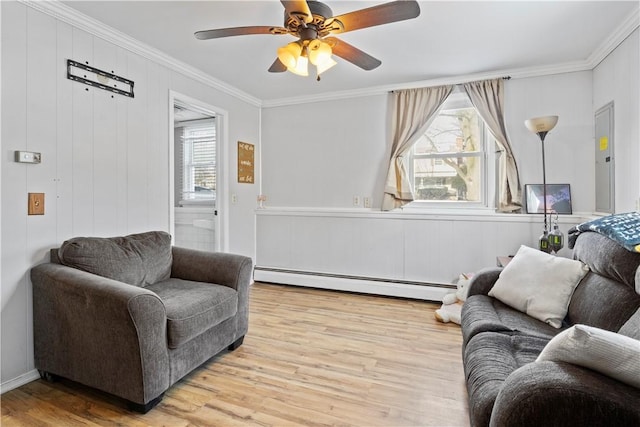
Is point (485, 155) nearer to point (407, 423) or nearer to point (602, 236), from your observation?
point (602, 236)

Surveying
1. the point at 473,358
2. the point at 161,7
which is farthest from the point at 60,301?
the point at 473,358

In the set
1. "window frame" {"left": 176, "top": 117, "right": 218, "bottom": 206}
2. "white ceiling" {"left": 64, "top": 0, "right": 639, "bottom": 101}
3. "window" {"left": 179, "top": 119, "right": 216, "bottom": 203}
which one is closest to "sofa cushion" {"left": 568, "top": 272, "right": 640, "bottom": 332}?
"white ceiling" {"left": 64, "top": 0, "right": 639, "bottom": 101}

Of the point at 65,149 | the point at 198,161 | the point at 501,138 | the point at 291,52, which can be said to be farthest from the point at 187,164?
the point at 501,138

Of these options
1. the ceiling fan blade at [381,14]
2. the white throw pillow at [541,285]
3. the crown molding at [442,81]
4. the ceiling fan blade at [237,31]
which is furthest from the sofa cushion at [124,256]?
the crown molding at [442,81]

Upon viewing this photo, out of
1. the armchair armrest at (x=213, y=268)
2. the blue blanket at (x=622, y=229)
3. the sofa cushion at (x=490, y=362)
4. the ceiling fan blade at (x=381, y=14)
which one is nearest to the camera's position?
the sofa cushion at (x=490, y=362)

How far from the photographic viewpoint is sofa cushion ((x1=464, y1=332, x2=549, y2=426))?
1160 millimetres

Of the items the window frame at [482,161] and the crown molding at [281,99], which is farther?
the window frame at [482,161]

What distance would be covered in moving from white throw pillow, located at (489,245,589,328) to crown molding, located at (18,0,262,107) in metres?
3.33

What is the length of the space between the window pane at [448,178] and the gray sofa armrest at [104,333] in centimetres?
309

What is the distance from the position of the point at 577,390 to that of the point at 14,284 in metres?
2.86

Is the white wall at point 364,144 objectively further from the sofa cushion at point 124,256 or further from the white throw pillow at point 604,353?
the white throw pillow at point 604,353

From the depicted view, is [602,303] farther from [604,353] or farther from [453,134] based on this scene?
[453,134]

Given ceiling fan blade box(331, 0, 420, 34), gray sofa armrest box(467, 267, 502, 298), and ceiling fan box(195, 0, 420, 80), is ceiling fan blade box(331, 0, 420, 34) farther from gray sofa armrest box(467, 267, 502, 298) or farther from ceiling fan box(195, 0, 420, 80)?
gray sofa armrest box(467, 267, 502, 298)

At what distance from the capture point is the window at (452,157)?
147 inches
